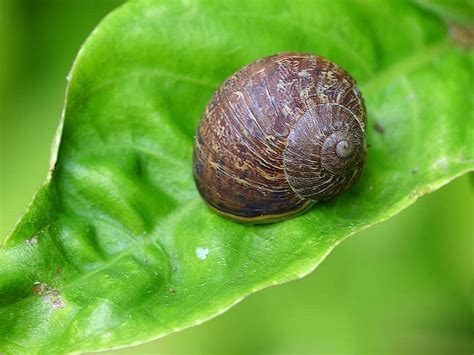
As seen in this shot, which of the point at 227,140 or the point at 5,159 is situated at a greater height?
the point at 227,140

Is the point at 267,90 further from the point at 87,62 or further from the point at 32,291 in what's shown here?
the point at 32,291

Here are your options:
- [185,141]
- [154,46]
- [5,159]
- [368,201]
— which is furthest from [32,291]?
[5,159]

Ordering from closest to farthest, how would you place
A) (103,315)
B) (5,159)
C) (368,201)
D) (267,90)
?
(103,315), (267,90), (368,201), (5,159)

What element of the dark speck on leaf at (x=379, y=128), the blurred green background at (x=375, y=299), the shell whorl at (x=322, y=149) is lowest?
the blurred green background at (x=375, y=299)

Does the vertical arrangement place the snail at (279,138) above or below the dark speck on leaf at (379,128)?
above

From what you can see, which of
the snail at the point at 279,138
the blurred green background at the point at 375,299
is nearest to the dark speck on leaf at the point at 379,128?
the snail at the point at 279,138

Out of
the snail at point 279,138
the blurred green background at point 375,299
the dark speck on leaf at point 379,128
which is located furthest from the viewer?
the blurred green background at point 375,299

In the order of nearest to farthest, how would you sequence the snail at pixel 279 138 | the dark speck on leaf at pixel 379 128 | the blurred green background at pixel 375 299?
the snail at pixel 279 138 < the dark speck on leaf at pixel 379 128 < the blurred green background at pixel 375 299

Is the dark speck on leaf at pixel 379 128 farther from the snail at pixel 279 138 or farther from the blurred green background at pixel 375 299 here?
the blurred green background at pixel 375 299

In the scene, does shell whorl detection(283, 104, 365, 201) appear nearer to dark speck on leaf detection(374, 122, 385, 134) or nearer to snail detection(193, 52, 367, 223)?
snail detection(193, 52, 367, 223)
